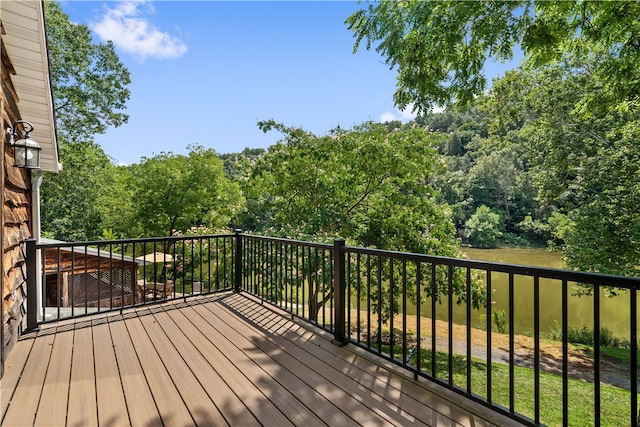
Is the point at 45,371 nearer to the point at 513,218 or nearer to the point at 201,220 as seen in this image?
the point at 201,220

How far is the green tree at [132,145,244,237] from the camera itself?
13.5 metres

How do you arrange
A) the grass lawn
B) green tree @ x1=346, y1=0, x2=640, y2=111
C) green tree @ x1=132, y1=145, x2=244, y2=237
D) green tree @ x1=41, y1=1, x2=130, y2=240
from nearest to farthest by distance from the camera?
1. green tree @ x1=346, y1=0, x2=640, y2=111
2. the grass lawn
3. green tree @ x1=41, y1=1, x2=130, y2=240
4. green tree @ x1=132, y1=145, x2=244, y2=237

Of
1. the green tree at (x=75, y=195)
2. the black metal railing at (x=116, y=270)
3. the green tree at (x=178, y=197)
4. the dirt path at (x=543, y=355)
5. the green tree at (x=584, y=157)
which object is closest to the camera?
the black metal railing at (x=116, y=270)

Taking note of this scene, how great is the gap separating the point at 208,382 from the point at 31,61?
3.30 meters

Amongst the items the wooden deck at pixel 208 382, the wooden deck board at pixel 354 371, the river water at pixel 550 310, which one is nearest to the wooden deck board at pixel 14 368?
the wooden deck at pixel 208 382

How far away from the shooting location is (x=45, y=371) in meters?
2.31

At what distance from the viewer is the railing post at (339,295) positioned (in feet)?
9.23

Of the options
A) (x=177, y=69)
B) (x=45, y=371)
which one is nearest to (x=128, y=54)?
(x=177, y=69)

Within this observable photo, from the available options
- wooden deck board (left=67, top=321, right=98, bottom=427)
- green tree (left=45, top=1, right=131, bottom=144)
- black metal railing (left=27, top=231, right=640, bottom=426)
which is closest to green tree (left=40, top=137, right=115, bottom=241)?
green tree (left=45, top=1, right=131, bottom=144)

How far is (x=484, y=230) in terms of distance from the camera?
90.7 ft

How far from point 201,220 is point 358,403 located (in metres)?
13.5

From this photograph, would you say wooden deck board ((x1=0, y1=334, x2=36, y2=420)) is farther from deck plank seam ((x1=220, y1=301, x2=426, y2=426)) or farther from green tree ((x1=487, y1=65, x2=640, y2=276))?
green tree ((x1=487, y1=65, x2=640, y2=276))

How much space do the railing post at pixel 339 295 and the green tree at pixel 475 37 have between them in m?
1.82

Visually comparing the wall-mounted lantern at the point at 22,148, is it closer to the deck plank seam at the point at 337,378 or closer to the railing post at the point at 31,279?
the railing post at the point at 31,279
